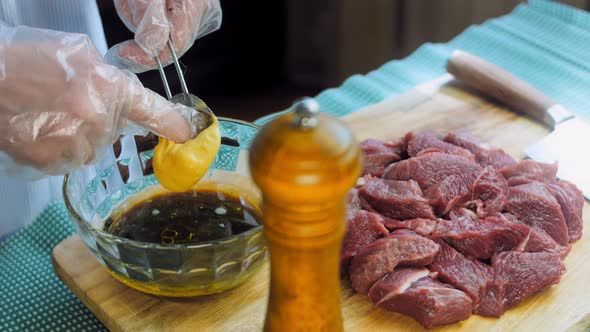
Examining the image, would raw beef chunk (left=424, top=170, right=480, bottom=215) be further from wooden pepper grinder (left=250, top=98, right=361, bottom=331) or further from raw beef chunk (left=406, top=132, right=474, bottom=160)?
wooden pepper grinder (left=250, top=98, right=361, bottom=331)

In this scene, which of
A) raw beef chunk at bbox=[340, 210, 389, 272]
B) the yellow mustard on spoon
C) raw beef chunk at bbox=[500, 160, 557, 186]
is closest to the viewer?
the yellow mustard on spoon

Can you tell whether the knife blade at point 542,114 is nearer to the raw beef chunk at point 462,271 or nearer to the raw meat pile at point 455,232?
the raw meat pile at point 455,232

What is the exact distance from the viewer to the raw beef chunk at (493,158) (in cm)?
161

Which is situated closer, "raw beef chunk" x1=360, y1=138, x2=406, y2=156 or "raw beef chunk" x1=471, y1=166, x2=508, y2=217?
"raw beef chunk" x1=471, y1=166, x2=508, y2=217

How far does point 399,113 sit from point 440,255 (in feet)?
2.16

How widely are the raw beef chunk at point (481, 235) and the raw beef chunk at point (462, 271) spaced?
0.02 metres

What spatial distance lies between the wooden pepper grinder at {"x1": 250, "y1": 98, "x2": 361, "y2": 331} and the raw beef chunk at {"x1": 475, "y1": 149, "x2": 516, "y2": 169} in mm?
849

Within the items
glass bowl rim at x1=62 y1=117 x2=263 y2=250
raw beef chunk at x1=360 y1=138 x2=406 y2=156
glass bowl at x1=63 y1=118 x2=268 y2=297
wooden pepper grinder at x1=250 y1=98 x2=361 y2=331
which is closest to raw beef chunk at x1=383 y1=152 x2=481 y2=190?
raw beef chunk at x1=360 y1=138 x2=406 y2=156

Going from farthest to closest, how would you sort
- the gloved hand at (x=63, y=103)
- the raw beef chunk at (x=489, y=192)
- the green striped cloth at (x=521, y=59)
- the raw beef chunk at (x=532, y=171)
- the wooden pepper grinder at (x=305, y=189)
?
1. the green striped cloth at (x=521, y=59)
2. the raw beef chunk at (x=532, y=171)
3. the raw beef chunk at (x=489, y=192)
4. the gloved hand at (x=63, y=103)
5. the wooden pepper grinder at (x=305, y=189)

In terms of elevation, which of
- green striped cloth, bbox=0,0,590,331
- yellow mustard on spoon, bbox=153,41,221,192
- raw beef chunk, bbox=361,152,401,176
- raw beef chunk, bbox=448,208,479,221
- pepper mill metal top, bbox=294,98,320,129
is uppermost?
pepper mill metal top, bbox=294,98,320,129

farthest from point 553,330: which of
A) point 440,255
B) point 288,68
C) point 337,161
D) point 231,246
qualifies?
point 288,68

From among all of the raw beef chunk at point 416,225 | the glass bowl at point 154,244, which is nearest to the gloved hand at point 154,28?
the glass bowl at point 154,244

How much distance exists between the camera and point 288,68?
4.23 meters

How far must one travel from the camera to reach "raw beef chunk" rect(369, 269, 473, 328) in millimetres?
1241
